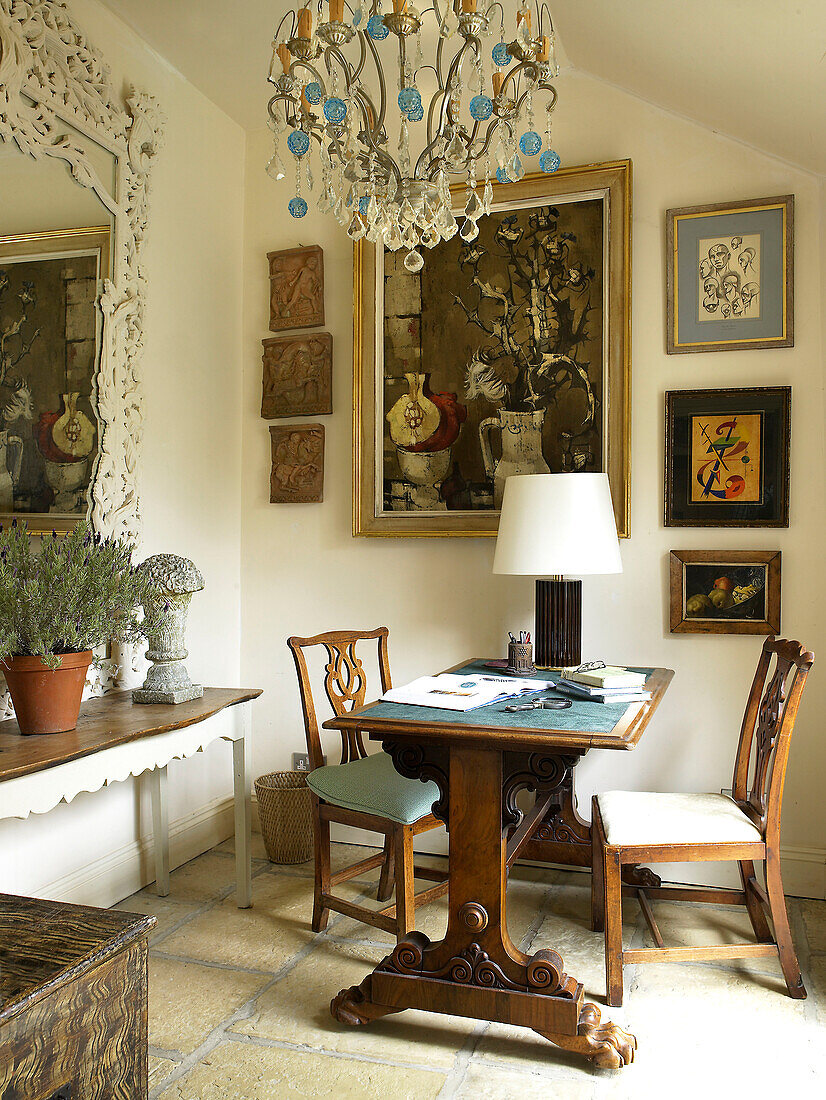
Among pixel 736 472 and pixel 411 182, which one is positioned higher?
pixel 411 182

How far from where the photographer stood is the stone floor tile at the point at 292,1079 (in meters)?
1.86

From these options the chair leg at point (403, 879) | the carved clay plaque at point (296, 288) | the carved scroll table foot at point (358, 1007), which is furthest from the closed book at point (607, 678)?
the carved clay plaque at point (296, 288)

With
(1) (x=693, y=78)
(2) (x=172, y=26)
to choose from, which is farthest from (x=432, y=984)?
(2) (x=172, y=26)

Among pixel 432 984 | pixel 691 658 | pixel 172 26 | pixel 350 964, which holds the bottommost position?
pixel 350 964

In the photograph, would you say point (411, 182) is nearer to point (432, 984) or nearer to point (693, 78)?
point (693, 78)

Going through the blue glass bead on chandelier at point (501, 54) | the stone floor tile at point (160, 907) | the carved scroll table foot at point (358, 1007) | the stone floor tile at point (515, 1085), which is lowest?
the stone floor tile at point (160, 907)

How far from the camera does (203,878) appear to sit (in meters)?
3.09

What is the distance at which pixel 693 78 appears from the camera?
8.86 ft

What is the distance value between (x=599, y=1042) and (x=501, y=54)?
7.07 ft

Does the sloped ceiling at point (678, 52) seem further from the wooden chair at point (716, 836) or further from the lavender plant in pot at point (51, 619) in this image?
the lavender plant in pot at point (51, 619)

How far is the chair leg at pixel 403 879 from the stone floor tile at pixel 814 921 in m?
1.22

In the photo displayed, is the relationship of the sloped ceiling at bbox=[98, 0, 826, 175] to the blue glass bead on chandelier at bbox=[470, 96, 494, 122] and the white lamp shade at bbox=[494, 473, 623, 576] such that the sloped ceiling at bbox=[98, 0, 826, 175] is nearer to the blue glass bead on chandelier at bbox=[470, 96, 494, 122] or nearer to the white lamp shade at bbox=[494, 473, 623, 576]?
the blue glass bead on chandelier at bbox=[470, 96, 494, 122]

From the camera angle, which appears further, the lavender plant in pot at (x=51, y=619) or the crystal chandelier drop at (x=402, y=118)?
the lavender plant in pot at (x=51, y=619)

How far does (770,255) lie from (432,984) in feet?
8.20
